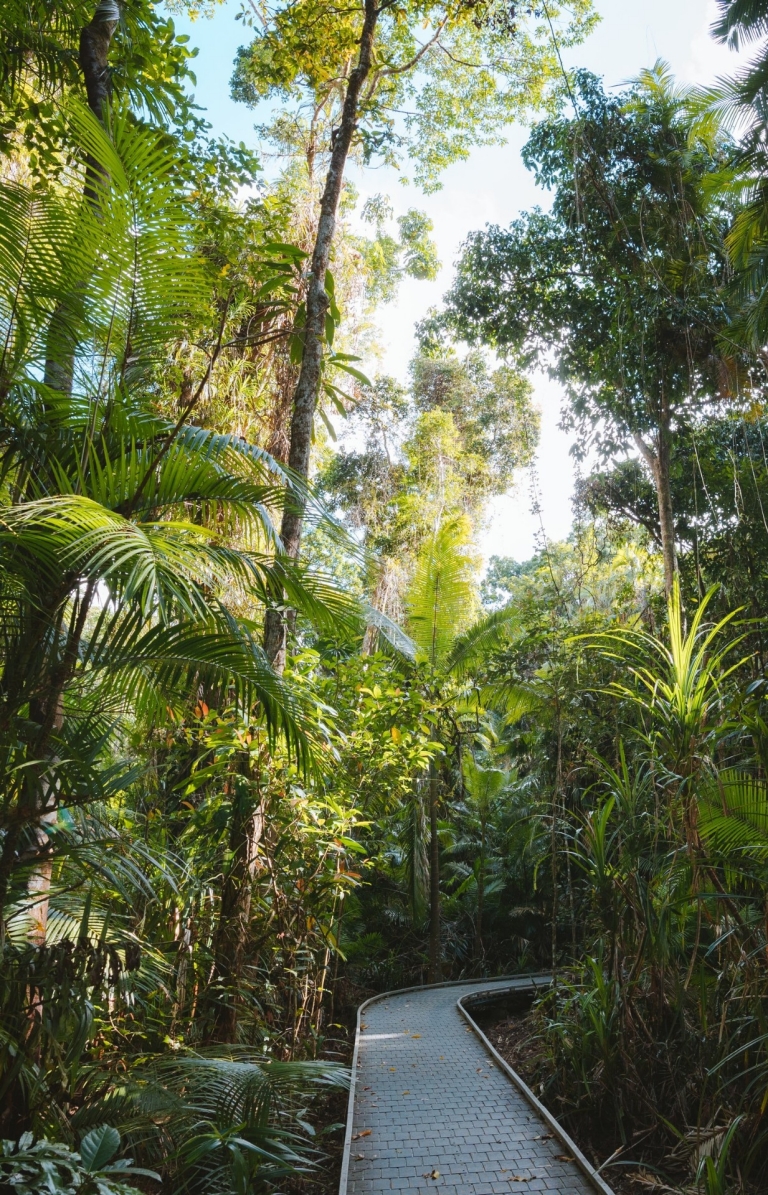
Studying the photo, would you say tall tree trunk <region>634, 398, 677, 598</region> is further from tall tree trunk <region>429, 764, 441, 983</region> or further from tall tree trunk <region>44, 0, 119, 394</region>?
tall tree trunk <region>44, 0, 119, 394</region>

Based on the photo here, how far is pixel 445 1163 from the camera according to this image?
12.0 ft

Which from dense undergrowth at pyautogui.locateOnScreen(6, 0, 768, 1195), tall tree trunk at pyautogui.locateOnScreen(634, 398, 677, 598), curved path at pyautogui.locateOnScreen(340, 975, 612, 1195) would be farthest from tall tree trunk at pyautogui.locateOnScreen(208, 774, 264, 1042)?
tall tree trunk at pyautogui.locateOnScreen(634, 398, 677, 598)

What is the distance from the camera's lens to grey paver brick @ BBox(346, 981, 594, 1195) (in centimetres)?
344

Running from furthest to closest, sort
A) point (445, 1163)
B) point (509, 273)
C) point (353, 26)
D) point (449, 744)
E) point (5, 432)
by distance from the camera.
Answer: point (509, 273) → point (449, 744) → point (353, 26) → point (445, 1163) → point (5, 432)

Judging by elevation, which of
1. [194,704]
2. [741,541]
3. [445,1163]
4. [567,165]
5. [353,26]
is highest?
[567,165]

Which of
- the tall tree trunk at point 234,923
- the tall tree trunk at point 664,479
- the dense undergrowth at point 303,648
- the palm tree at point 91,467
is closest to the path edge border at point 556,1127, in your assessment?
the dense undergrowth at point 303,648

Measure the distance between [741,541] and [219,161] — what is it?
19.2ft

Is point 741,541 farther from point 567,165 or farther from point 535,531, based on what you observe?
point 567,165

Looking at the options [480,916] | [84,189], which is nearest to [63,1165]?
[84,189]

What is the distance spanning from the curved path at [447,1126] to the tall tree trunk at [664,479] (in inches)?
194

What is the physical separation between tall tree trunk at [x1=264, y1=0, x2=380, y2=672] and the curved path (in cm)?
261

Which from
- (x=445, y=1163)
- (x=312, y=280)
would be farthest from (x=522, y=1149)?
(x=312, y=280)

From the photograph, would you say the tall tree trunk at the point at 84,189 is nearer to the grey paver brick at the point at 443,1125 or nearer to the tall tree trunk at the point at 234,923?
the tall tree trunk at the point at 234,923

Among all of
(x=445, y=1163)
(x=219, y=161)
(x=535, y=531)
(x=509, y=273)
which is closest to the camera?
(x=445, y=1163)
